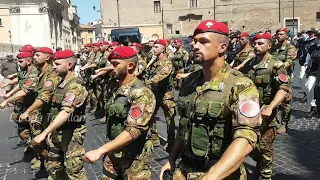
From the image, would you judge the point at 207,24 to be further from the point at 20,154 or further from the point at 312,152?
the point at 20,154

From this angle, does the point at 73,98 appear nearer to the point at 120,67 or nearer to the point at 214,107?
the point at 120,67

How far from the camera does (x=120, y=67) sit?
3.77 meters

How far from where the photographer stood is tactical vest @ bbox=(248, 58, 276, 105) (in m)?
5.01

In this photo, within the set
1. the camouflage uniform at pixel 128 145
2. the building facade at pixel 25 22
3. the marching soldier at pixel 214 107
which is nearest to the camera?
the marching soldier at pixel 214 107

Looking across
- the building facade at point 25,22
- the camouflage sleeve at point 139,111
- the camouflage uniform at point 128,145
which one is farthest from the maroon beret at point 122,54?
the building facade at point 25,22

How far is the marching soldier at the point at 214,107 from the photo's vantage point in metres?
2.38

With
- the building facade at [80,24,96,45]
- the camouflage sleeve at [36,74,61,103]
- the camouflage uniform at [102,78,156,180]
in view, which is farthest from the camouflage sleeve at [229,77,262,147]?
the building facade at [80,24,96,45]

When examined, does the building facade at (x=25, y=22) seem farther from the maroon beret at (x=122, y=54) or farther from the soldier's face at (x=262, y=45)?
the maroon beret at (x=122, y=54)

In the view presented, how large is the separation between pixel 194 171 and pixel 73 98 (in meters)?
2.12

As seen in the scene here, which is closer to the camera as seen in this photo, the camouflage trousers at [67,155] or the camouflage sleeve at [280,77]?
the camouflage trousers at [67,155]

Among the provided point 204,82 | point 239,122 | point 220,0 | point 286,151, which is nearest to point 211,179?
point 239,122

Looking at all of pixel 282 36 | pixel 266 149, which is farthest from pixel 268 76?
pixel 282 36

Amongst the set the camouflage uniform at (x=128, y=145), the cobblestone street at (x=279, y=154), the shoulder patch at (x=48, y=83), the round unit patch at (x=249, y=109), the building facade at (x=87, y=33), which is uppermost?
the building facade at (x=87, y=33)

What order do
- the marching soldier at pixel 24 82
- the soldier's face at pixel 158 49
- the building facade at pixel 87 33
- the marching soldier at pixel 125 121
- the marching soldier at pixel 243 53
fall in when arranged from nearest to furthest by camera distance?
1. the marching soldier at pixel 125 121
2. the marching soldier at pixel 24 82
3. the soldier's face at pixel 158 49
4. the marching soldier at pixel 243 53
5. the building facade at pixel 87 33
